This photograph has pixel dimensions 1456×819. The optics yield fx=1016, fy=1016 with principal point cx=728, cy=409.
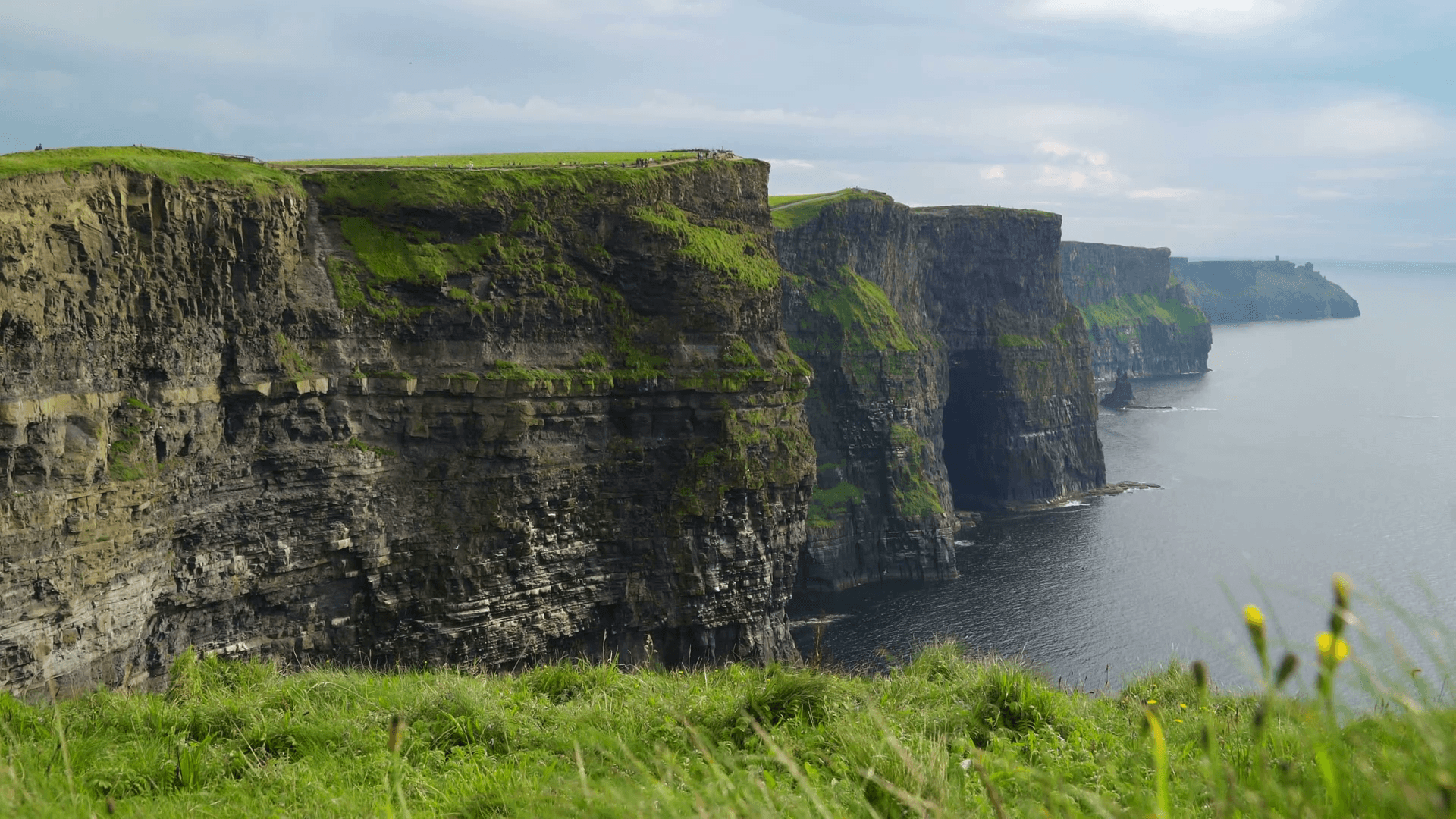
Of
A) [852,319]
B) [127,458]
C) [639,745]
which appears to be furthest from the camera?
[852,319]

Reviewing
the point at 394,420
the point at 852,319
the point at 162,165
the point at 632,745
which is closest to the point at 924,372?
the point at 852,319

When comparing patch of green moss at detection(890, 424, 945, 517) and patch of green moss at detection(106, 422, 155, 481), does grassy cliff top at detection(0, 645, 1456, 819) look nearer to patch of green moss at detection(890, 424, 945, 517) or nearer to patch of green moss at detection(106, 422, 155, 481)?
patch of green moss at detection(106, 422, 155, 481)

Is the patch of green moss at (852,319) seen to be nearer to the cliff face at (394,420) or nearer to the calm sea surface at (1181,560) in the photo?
the calm sea surface at (1181,560)

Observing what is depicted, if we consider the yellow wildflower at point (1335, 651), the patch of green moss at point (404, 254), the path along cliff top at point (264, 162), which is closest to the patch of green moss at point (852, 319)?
the path along cliff top at point (264, 162)

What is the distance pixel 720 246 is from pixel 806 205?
4988cm

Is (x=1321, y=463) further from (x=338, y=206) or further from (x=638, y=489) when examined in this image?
(x=338, y=206)

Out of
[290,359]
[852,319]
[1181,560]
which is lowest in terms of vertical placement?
[1181,560]

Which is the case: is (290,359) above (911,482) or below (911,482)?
above

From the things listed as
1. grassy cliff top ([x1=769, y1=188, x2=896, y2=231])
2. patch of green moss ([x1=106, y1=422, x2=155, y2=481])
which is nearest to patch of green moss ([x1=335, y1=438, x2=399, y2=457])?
patch of green moss ([x1=106, y1=422, x2=155, y2=481])

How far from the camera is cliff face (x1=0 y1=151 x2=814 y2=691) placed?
3356cm

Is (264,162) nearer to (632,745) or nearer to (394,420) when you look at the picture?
(394,420)

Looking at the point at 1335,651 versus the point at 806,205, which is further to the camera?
the point at 806,205

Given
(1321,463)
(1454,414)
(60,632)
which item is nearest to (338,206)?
(60,632)

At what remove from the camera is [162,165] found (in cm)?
3772
